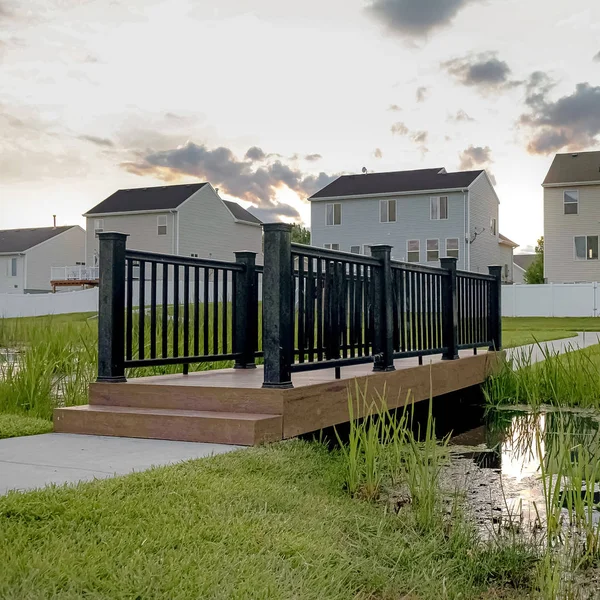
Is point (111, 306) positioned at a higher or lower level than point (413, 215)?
lower

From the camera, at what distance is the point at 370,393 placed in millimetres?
5824

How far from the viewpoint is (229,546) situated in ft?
9.18

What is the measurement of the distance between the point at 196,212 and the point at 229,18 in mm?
24534

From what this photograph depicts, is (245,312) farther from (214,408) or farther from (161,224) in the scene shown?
(161,224)

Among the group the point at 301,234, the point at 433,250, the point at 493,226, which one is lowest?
the point at 433,250

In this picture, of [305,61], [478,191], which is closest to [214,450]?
[305,61]

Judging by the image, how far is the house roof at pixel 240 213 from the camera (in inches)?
1634

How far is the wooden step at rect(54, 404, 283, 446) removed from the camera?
14.9ft

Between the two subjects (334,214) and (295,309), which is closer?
(295,309)

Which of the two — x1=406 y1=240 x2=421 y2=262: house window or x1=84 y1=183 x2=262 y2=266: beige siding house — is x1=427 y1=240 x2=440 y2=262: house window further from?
x1=84 y1=183 x2=262 y2=266: beige siding house

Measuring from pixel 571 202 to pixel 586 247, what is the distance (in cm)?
192

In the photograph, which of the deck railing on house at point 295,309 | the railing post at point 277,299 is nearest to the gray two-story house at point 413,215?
the deck railing on house at point 295,309

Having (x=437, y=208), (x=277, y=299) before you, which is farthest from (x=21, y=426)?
(x=437, y=208)

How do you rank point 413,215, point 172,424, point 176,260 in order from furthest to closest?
point 413,215 < point 176,260 < point 172,424
